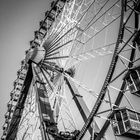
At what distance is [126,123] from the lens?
19.7ft

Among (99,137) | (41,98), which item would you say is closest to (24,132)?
(41,98)

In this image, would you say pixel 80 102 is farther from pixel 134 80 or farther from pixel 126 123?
pixel 126 123

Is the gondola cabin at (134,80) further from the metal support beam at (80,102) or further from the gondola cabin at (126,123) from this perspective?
the metal support beam at (80,102)

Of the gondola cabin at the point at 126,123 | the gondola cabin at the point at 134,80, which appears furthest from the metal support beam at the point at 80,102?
the gondola cabin at the point at 134,80

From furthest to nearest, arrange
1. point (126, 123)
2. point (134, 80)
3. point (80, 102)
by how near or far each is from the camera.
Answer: point (80, 102) → point (134, 80) → point (126, 123)

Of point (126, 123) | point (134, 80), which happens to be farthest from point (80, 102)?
point (126, 123)

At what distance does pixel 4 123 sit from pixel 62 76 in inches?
370

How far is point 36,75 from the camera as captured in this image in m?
11.2

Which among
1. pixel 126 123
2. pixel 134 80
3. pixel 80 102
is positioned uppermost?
pixel 134 80

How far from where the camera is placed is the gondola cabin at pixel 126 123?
19.2 ft

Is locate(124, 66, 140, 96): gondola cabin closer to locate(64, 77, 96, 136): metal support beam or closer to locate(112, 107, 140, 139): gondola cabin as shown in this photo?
locate(112, 107, 140, 139): gondola cabin

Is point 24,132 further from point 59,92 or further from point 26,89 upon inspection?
point 59,92

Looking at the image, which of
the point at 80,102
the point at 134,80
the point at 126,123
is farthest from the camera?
the point at 80,102

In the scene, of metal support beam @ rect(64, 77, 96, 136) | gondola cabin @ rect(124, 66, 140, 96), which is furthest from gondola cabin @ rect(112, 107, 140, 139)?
metal support beam @ rect(64, 77, 96, 136)
